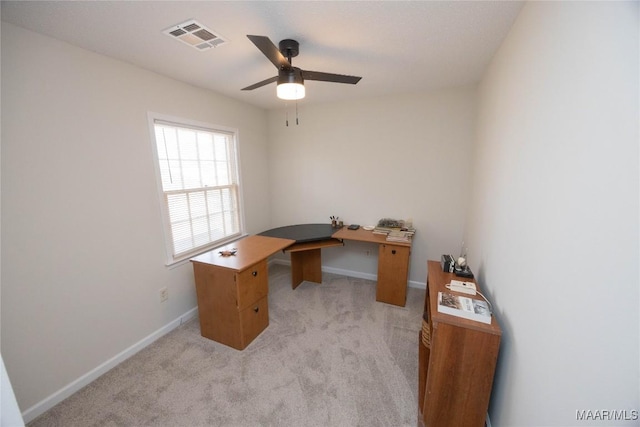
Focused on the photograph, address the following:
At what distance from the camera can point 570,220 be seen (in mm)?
823

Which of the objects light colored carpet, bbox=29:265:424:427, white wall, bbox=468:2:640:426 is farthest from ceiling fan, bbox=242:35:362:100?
light colored carpet, bbox=29:265:424:427

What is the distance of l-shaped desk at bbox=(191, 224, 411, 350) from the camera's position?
2.04 meters

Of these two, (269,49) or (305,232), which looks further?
(305,232)

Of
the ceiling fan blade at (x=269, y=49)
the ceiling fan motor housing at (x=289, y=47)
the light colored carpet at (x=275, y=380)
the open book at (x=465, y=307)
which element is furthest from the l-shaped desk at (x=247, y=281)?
the ceiling fan motor housing at (x=289, y=47)

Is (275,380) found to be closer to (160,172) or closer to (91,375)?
(91,375)

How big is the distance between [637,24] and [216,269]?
2.43m

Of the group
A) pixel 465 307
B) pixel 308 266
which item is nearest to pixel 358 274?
pixel 308 266

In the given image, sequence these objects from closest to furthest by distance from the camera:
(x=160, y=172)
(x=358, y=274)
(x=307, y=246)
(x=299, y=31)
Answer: (x=299, y=31) < (x=160, y=172) < (x=307, y=246) < (x=358, y=274)

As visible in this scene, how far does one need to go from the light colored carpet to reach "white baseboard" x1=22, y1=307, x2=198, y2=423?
0.04m

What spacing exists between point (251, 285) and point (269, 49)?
5.92ft

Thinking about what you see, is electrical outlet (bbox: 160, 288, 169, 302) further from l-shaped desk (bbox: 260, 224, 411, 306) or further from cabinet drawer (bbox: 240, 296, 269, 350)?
l-shaped desk (bbox: 260, 224, 411, 306)

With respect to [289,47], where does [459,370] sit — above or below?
below

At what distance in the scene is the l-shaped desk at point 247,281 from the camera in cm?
204

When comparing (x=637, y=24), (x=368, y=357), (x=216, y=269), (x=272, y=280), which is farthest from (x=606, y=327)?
(x=272, y=280)
